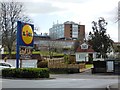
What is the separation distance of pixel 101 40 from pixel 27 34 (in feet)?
187

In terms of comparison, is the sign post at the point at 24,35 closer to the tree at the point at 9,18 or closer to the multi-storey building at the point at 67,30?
the tree at the point at 9,18

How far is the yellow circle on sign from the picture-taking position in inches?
1495

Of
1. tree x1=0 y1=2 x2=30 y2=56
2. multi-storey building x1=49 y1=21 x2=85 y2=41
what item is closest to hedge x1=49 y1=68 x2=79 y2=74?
tree x1=0 y1=2 x2=30 y2=56

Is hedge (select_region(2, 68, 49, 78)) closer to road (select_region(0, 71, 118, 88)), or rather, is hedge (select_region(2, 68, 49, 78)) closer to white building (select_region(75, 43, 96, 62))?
road (select_region(0, 71, 118, 88))

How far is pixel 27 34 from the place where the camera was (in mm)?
38531

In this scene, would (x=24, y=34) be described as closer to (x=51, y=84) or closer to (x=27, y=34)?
(x=27, y=34)

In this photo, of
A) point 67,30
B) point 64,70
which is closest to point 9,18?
point 64,70

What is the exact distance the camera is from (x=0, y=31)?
2714 inches

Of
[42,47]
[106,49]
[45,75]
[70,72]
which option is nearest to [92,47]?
[106,49]

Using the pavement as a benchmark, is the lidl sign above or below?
above

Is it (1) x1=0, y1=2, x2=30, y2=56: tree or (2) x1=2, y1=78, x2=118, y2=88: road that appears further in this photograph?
(1) x1=0, y1=2, x2=30, y2=56: tree

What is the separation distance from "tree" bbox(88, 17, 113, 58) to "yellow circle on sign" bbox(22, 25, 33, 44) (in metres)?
55.4

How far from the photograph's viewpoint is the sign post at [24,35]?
3731cm

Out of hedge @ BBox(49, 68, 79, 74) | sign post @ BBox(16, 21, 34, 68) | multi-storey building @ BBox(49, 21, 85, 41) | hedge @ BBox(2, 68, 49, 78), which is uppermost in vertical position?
multi-storey building @ BBox(49, 21, 85, 41)
